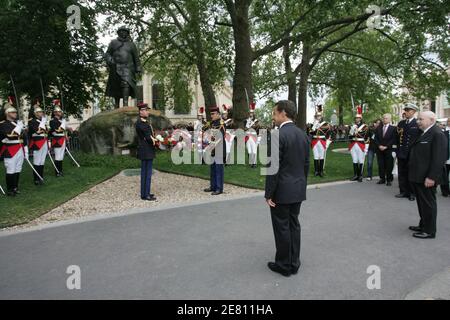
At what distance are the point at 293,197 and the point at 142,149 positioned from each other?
5.83 m

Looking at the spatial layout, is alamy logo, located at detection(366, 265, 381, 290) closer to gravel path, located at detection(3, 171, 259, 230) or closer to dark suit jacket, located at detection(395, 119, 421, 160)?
gravel path, located at detection(3, 171, 259, 230)

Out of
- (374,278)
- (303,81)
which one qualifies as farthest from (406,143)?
(303,81)

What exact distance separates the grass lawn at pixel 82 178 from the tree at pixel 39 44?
20.0 feet

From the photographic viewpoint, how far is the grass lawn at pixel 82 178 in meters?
8.30

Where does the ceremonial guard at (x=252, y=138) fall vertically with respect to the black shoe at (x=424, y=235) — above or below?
above

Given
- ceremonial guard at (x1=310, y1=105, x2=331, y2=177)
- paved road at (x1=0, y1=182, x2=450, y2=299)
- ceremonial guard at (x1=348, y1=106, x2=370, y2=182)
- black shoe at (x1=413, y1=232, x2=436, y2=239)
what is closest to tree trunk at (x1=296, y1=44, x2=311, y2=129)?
ceremonial guard at (x1=310, y1=105, x2=331, y2=177)

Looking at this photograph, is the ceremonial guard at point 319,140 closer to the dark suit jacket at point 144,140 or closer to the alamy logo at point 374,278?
the dark suit jacket at point 144,140

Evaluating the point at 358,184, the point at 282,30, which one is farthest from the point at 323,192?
the point at 282,30

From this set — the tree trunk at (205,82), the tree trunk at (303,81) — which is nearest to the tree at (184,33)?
the tree trunk at (205,82)

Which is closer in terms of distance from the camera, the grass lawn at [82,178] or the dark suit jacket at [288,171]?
the dark suit jacket at [288,171]

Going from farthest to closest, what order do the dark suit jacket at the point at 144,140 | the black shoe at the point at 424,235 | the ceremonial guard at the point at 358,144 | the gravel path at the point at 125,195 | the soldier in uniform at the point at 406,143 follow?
the ceremonial guard at the point at 358,144
the dark suit jacket at the point at 144,140
the soldier in uniform at the point at 406,143
the gravel path at the point at 125,195
the black shoe at the point at 424,235

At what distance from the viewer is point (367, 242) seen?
19.1 feet

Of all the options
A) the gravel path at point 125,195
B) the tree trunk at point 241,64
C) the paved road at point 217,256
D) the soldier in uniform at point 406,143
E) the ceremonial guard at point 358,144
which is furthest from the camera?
the tree trunk at point 241,64

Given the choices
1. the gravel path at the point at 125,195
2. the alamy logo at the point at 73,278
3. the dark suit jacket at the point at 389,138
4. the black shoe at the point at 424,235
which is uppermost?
the dark suit jacket at the point at 389,138
